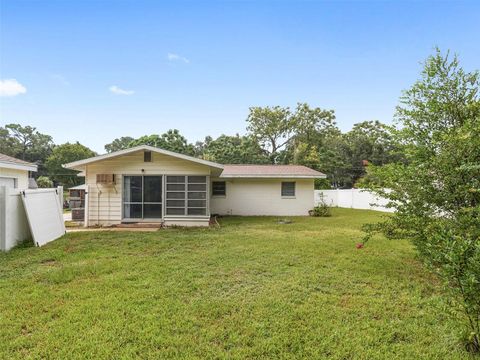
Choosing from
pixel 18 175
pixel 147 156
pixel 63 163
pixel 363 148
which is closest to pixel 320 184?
pixel 363 148

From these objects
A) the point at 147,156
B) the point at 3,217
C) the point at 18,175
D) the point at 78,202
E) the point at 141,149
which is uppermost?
the point at 141,149

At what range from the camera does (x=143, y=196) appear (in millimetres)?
10000

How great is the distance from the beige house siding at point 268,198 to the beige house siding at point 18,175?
8.93 meters

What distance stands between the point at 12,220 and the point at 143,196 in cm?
408

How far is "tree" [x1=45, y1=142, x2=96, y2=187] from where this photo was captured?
3797 cm

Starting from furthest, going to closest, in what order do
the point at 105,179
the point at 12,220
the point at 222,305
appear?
the point at 105,179, the point at 12,220, the point at 222,305

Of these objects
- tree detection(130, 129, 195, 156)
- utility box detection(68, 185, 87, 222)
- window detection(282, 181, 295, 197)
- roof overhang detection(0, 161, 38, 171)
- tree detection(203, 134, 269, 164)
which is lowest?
utility box detection(68, 185, 87, 222)

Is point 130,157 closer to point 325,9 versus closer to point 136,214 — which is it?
point 136,214

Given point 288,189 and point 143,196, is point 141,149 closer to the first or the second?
point 143,196

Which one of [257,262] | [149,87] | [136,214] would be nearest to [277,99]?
[149,87]

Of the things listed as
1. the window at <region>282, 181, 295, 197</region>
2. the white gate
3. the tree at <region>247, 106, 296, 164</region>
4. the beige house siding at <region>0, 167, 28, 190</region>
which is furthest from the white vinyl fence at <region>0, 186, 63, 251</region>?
the tree at <region>247, 106, 296, 164</region>

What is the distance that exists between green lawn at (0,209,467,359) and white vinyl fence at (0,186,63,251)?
1.40 feet

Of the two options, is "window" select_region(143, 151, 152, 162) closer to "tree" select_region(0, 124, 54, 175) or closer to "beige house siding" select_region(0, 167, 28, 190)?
"beige house siding" select_region(0, 167, 28, 190)

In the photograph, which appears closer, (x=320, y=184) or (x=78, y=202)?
(x=78, y=202)
